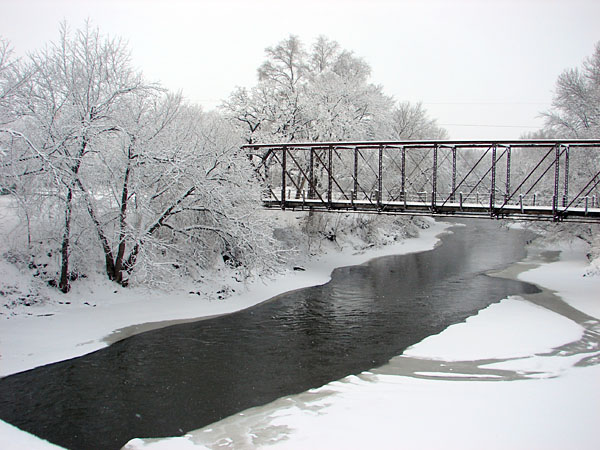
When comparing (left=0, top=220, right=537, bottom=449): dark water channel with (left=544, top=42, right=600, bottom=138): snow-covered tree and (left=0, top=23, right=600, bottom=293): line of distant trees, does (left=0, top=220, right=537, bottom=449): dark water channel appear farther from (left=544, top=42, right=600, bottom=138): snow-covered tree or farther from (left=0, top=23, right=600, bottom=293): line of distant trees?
(left=544, top=42, right=600, bottom=138): snow-covered tree

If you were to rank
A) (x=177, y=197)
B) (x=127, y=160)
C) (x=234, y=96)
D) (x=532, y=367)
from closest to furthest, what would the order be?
(x=532, y=367) → (x=127, y=160) → (x=177, y=197) → (x=234, y=96)

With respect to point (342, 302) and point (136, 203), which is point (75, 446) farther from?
point (342, 302)

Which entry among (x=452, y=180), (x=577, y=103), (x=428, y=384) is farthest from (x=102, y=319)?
(x=577, y=103)

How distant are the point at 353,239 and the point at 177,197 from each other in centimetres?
1814

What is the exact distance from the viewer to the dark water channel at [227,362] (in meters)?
10.8

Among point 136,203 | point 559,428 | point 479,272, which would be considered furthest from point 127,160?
point 479,272

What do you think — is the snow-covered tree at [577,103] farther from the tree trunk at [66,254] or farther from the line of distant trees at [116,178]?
the tree trunk at [66,254]

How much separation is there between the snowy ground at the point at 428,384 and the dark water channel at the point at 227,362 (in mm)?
580

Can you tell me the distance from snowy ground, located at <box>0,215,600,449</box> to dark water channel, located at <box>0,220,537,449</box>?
580 millimetres

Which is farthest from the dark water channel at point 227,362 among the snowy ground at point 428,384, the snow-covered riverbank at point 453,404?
the snow-covered riverbank at point 453,404

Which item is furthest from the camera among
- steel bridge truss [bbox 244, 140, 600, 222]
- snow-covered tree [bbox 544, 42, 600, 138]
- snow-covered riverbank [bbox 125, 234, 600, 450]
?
snow-covered tree [bbox 544, 42, 600, 138]

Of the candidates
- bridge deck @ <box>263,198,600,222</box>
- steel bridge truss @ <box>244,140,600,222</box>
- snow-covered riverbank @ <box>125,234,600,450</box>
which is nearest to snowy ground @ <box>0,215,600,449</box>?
snow-covered riverbank @ <box>125,234,600,450</box>

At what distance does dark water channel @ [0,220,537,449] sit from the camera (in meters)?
10.8

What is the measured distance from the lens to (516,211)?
19.7 meters
